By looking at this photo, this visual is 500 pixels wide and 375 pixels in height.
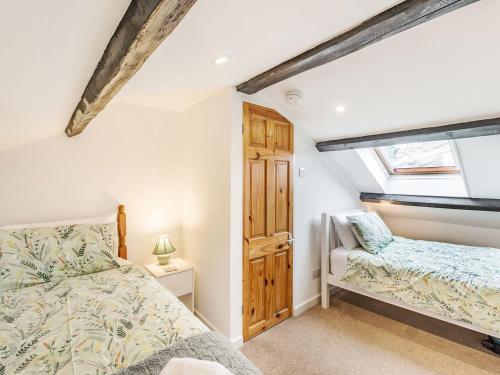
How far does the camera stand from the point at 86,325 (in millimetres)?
1166

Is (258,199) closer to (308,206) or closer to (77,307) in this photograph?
(308,206)

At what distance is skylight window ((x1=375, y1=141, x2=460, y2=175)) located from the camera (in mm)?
2689

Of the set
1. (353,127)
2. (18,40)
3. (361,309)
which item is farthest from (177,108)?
(361,309)

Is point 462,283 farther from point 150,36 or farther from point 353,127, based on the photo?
point 150,36

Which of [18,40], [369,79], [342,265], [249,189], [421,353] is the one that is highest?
[369,79]

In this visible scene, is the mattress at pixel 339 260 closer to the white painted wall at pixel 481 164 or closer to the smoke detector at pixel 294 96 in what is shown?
the white painted wall at pixel 481 164

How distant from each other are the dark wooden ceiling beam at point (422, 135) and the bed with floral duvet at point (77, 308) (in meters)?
2.20

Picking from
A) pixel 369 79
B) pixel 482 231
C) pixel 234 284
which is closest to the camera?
pixel 369 79

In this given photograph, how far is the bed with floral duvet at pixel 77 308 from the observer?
99 centimetres

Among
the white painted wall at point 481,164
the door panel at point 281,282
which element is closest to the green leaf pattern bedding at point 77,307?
the door panel at point 281,282

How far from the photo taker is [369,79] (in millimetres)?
1748

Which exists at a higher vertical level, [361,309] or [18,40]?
[18,40]

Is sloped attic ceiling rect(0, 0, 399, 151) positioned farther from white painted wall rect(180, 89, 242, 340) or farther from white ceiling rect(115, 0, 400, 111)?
white painted wall rect(180, 89, 242, 340)

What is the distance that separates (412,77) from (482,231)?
7.60 ft
